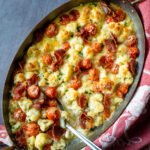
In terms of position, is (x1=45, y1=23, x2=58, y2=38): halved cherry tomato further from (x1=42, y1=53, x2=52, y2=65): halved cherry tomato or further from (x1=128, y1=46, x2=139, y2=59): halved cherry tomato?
(x1=128, y1=46, x2=139, y2=59): halved cherry tomato

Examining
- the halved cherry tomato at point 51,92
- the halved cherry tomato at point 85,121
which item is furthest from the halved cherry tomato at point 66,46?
the halved cherry tomato at point 85,121

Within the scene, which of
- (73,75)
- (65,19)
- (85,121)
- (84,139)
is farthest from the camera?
(65,19)

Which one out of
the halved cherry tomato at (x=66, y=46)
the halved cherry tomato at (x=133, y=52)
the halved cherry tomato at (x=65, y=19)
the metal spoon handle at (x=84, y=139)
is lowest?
the metal spoon handle at (x=84, y=139)

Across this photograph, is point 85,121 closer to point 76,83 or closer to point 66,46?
point 76,83

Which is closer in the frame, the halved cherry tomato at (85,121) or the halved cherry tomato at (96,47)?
the halved cherry tomato at (85,121)

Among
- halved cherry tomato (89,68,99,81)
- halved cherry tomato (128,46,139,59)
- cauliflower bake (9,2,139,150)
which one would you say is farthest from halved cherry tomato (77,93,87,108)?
halved cherry tomato (128,46,139,59)

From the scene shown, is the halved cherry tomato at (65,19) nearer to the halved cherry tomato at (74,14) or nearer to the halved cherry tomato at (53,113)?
the halved cherry tomato at (74,14)

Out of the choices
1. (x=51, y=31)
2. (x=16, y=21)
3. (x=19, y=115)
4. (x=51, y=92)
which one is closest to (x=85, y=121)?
(x=51, y=92)

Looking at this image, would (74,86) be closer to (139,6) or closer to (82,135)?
(82,135)

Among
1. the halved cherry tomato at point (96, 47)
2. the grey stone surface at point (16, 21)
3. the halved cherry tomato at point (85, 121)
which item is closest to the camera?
the halved cherry tomato at point (85, 121)

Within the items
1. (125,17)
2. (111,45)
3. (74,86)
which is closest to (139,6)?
(125,17)
